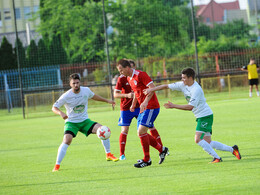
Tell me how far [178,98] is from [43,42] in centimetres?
1452

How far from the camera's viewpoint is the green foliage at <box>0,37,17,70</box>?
38312mm

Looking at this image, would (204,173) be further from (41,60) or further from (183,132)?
(41,60)

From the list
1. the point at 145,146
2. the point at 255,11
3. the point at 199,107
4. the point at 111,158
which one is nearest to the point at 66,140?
the point at 111,158

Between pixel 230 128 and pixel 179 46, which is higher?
pixel 179 46

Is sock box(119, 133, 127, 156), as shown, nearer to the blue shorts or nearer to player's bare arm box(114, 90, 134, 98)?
player's bare arm box(114, 90, 134, 98)

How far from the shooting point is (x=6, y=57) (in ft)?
126

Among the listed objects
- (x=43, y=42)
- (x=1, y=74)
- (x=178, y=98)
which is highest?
(x=43, y=42)

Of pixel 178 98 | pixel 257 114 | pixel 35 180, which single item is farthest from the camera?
pixel 178 98

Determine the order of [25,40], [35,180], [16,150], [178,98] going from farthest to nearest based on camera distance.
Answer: [25,40], [178,98], [16,150], [35,180]

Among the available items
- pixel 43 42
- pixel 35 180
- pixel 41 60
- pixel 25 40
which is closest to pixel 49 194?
pixel 35 180

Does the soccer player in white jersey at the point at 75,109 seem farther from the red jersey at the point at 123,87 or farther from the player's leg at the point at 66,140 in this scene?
the red jersey at the point at 123,87

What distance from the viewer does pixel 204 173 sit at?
6.80 metres

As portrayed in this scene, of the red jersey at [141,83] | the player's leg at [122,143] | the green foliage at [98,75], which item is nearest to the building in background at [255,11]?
the green foliage at [98,75]

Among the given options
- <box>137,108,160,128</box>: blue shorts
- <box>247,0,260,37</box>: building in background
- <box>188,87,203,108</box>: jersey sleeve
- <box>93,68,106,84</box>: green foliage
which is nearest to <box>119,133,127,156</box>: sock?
<box>137,108,160,128</box>: blue shorts
